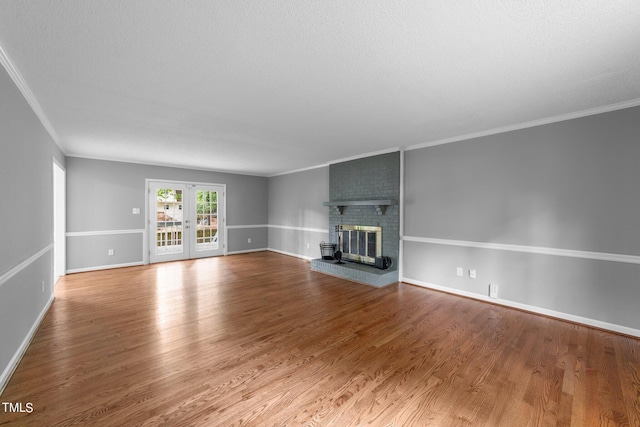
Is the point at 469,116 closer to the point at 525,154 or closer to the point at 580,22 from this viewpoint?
the point at 525,154

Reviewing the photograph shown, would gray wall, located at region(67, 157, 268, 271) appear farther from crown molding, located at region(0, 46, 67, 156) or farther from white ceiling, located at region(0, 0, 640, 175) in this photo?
white ceiling, located at region(0, 0, 640, 175)

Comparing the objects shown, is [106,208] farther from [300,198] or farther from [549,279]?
[549,279]

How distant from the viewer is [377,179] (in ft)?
16.7

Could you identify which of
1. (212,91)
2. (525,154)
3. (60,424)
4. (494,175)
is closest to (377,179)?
(494,175)

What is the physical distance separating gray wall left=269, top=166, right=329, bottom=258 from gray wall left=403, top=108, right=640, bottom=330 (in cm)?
273

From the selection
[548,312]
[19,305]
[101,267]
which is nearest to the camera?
[19,305]

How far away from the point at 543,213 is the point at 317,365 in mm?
3310

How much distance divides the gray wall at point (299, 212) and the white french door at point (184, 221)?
1580 mm

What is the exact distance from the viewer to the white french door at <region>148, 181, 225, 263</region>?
6.33 metres

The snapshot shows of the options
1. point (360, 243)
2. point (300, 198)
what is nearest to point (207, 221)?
point (300, 198)

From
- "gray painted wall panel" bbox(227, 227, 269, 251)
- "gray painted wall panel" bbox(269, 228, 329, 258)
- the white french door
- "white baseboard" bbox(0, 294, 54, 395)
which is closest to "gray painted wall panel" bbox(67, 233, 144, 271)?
the white french door

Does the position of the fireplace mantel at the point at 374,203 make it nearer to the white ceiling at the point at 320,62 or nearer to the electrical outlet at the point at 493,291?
the white ceiling at the point at 320,62

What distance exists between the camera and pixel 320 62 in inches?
78.7

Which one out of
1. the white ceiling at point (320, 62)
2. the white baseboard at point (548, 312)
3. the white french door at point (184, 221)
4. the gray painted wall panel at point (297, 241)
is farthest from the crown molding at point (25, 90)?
the white baseboard at point (548, 312)
